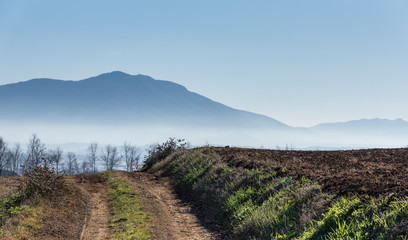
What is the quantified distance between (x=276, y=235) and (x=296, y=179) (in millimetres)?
4108

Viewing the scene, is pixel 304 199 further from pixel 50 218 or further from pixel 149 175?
pixel 149 175

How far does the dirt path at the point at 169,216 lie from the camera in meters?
11.4

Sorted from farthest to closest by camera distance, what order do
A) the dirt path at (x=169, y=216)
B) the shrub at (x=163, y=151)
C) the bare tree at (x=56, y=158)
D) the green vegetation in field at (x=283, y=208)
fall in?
the shrub at (x=163, y=151), the bare tree at (x=56, y=158), the dirt path at (x=169, y=216), the green vegetation in field at (x=283, y=208)

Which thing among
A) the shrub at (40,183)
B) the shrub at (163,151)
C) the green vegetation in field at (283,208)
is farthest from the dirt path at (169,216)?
the shrub at (163,151)

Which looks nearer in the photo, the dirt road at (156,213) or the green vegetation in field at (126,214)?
the green vegetation in field at (126,214)

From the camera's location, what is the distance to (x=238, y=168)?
16938mm

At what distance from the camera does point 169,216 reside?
1388cm

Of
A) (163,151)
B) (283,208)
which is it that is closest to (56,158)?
(163,151)

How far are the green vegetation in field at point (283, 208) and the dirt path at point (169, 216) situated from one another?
0.87 meters

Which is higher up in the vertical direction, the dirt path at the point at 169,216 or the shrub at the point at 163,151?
the shrub at the point at 163,151

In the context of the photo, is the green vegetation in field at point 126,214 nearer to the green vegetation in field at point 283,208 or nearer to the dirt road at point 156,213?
the dirt road at point 156,213

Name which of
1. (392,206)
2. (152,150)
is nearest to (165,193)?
(392,206)

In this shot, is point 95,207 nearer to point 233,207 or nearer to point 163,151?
point 233,207

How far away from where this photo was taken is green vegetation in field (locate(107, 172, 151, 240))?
1095 centimetres
